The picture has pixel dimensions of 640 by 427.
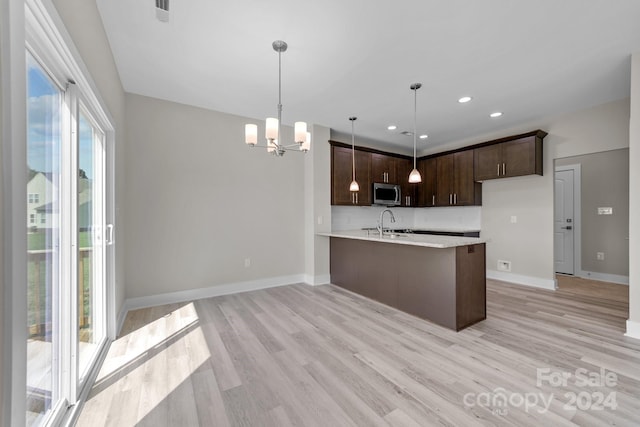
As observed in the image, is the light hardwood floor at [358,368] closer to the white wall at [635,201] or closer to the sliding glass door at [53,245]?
the white wall at [635,201]

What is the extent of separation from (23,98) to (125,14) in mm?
1662

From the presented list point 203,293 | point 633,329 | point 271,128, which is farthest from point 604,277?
point 203,293

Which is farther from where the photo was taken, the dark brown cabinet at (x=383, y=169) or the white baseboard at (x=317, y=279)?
the dark brown cabinet at (x=383, y=169)

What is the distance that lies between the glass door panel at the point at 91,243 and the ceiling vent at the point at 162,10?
2.94 ft

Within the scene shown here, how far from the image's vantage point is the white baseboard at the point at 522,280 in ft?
13.7

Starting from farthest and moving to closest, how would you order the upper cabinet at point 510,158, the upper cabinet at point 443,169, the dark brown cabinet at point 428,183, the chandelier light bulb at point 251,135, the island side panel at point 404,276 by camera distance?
the dark brown cabinet at point 428,183 → the upper cabinet at point 443,169 → the upper cabinet at point 510,158 → the island side panel at point 404,276 → the chandelier light bulb at point 251,135

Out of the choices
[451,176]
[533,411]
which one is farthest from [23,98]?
[451,176]

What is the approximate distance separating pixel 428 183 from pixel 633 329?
11.9 feet

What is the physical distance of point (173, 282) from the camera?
3568 mm

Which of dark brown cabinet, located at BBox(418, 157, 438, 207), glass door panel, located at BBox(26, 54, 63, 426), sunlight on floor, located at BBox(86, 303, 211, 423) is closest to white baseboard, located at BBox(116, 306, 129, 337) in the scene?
sunlight on floor, located at BBox(86, 303, 211, 423)

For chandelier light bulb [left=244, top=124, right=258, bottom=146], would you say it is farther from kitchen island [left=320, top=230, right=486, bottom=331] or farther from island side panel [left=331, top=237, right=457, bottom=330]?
island side panel [left=331, top=237, right=457, bottom=330]

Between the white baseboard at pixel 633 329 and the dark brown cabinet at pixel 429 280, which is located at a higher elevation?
the dark brown cabinet at pixel 429 280

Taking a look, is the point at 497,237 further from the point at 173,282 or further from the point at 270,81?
the point at 173,282

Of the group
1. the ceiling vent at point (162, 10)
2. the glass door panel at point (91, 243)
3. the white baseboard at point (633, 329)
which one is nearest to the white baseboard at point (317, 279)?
the glass door panel at point (91, 243)
